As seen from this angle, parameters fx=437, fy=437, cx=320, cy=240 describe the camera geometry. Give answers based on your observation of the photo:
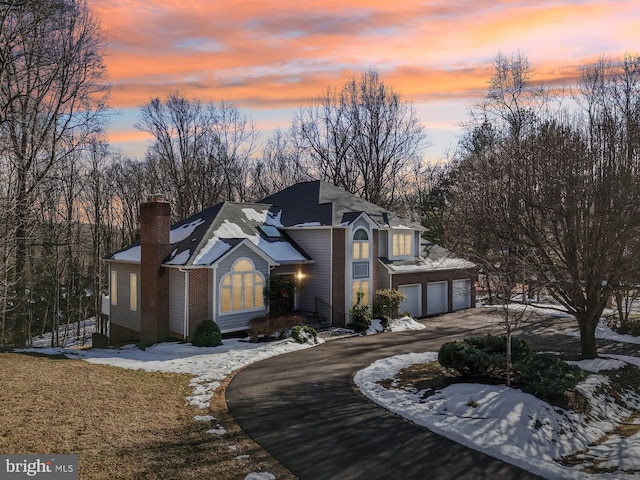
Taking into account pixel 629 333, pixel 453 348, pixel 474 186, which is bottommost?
pixel 629 333

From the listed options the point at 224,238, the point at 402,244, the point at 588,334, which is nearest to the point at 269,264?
the point at 224,238

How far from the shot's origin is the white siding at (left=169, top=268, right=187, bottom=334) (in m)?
19.0

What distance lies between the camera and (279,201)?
28531mm

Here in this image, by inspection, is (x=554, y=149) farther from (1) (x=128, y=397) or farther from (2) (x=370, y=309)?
(1) (x=128, y=397)

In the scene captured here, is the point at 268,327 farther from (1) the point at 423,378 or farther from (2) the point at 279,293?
(1) the point at 423,378

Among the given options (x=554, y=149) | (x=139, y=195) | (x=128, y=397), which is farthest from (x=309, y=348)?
(x=139, y=195)

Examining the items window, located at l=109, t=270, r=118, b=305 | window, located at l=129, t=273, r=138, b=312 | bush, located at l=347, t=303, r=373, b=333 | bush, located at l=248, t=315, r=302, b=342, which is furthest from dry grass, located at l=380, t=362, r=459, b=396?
window, located at l=109, t=270, r=118, b=305

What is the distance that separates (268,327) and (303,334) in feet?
5.14

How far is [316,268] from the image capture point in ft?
76.7

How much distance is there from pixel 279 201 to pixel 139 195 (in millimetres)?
21257

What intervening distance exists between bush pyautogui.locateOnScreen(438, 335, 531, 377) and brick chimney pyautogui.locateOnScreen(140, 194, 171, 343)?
12.5 meters

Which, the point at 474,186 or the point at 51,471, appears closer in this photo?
the point at 51,471

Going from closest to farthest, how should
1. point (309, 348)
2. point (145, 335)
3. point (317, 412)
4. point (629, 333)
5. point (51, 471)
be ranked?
point (51, 471) < point (317, 412) < point (309, 348) < point (145, 335) < point (629, 333)

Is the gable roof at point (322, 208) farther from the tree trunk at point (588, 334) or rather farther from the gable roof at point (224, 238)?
the tree trunk at point (588, 334)
